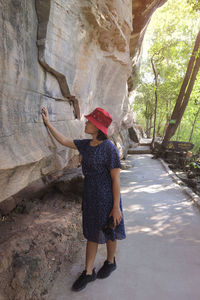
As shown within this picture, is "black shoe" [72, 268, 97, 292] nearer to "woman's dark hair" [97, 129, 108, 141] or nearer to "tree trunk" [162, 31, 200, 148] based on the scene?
"woman's dark hair" [97, 129, 108, 141]

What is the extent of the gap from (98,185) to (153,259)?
158 centimetres

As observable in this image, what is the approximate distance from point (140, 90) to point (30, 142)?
17341 mm

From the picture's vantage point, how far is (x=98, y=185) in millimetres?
2471

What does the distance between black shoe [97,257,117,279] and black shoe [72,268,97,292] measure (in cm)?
10

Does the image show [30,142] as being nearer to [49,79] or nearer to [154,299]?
[49,79]

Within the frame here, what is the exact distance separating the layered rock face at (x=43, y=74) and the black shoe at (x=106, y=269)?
149 centimetres

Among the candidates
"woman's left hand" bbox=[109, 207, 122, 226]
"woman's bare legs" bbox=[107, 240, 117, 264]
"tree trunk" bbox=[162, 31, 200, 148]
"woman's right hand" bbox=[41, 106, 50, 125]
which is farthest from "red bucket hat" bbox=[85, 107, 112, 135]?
"tree trunk" bbox=[162, 31, 200, 148]

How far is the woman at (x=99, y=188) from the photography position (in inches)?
95.1

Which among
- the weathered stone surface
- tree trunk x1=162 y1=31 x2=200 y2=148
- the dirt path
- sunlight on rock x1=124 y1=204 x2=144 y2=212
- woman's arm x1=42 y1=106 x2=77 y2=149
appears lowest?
sunlight on rock x1=124 y1=204 x2=144 y2=212

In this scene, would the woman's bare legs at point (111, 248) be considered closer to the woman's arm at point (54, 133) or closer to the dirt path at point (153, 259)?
the dirt path at point (153, 259)

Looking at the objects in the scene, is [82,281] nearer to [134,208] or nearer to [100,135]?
[100,135]

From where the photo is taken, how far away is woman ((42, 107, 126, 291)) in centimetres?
242

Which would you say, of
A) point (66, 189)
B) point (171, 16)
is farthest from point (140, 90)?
point (66, 189)

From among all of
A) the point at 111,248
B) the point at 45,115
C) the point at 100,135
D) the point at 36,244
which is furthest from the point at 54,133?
the point at 111,248
